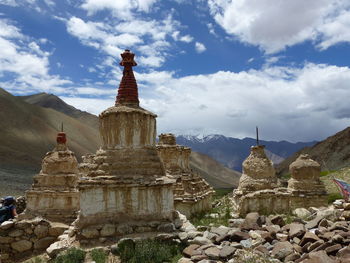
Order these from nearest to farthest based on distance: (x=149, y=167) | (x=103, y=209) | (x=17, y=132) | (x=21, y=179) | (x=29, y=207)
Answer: (x=103, y=209)
(x=149, y=167)
(x=29, y=207)
(x=21, y=179)
(x=17, y=132)

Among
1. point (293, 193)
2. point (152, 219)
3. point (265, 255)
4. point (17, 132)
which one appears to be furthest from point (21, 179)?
point (265, 255)

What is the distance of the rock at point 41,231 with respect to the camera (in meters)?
14.2

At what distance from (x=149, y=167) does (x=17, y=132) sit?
101 m

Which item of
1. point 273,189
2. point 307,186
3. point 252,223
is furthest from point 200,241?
point 307,186

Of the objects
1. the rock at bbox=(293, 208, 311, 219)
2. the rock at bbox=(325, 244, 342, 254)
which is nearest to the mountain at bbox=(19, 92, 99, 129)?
the rock at bbox=(293, 208, 311, 219)

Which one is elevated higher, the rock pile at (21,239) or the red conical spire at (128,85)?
the red conical spire at (128,85)

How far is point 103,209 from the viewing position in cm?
1261

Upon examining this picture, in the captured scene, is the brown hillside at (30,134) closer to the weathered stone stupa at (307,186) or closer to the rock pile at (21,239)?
the weathered stone stupa at (307,186)

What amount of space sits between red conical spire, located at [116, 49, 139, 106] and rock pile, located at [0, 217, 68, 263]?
6010mm

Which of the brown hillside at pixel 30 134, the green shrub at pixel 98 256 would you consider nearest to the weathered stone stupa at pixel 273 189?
the green shrub at pixel 98 256

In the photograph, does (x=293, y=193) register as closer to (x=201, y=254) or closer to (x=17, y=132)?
(x=201, y=254)

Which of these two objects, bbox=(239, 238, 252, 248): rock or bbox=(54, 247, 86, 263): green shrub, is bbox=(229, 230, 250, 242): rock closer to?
bbox=(239, 238, 252, 248): rock

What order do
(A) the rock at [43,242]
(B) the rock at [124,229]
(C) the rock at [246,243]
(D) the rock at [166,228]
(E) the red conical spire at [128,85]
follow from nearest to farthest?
(C) the rock at [246,243] < (B) the rock at [124,229] < (D) the rock at [166,228] < (A) the rock at [43,242] < (E) the red conical spire at [128,85]

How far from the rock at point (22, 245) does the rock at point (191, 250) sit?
22.8 feet
